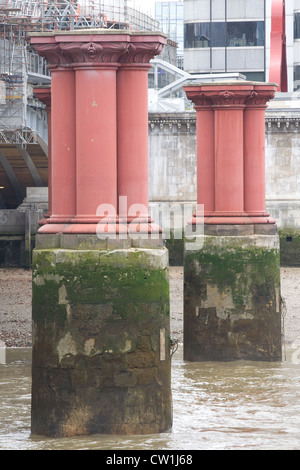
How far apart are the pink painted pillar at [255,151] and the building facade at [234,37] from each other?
49233 millimetres

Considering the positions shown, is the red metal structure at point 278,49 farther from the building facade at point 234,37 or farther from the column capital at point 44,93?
the column capital at point 44,93

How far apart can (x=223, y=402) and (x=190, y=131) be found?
3347cm

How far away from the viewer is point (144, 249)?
11898mm

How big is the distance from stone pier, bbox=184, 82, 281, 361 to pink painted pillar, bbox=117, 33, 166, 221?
6.04 metres

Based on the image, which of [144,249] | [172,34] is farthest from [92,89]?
[172,34]

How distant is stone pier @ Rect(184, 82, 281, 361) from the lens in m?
18.2

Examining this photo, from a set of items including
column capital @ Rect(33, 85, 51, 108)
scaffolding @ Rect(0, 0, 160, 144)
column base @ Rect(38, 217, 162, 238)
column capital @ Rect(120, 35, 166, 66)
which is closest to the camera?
column base @ Rect(38, 217, 162, 238)

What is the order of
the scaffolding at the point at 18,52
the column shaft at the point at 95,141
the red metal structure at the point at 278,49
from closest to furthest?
1. the column shaft at the point at 95,141
2. the scaffolding at the point at 18,52
3. the red metal structure at the point at 278,49

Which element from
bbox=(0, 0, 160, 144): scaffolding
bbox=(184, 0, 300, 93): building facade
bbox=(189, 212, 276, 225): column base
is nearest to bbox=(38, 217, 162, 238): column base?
bbox=(189, 212, 276, 225): column base

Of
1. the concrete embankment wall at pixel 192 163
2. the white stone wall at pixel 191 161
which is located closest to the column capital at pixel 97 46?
the concrete embankment wall at pixel 192 163

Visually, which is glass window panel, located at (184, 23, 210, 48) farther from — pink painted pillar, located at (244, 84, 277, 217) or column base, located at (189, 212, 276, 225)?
column base, located at (189, 212, 276, 225)

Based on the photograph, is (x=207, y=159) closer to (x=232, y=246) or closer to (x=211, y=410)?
(x=232, y=246)

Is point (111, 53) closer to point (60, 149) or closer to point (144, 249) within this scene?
point (60, 149)

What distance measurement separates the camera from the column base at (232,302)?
18172 millimetres
